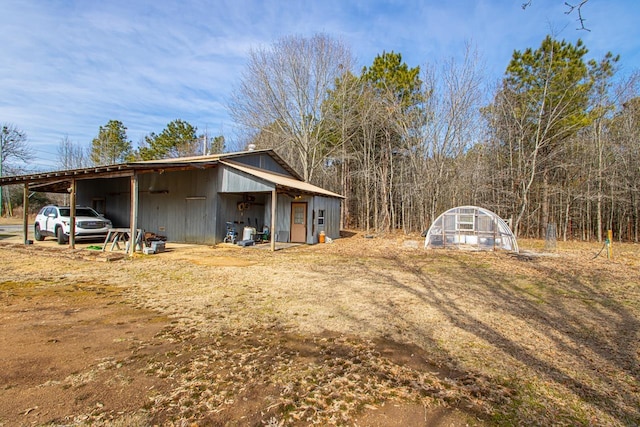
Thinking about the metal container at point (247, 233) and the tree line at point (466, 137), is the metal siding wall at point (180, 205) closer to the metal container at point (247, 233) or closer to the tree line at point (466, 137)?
the metal container at point (247, 233)

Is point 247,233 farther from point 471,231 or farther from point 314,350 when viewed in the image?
point 314,350

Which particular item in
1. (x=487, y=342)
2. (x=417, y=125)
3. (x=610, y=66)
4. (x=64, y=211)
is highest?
(x=610, y=66)

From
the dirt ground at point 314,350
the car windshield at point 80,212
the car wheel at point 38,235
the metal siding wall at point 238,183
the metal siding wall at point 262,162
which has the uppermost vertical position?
the metal siding wall at point 262,162

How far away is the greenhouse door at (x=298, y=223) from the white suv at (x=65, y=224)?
7.75 meters

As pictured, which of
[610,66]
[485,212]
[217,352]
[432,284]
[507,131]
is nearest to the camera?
[217,352]

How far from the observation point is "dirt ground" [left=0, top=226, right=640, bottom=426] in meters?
2.38

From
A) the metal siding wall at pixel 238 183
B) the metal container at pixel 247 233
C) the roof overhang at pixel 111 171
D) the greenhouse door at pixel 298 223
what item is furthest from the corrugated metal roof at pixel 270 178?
the metal container at pixel 247 233

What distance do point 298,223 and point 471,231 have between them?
24.8ft

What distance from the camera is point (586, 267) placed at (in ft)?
29.3

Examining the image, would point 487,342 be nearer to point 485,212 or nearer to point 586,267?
point 586,267

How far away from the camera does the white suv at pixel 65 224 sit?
12.3m

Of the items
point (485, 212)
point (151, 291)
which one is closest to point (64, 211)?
point (151, 291)

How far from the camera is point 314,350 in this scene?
3.43 meters

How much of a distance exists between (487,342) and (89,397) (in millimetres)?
4025
